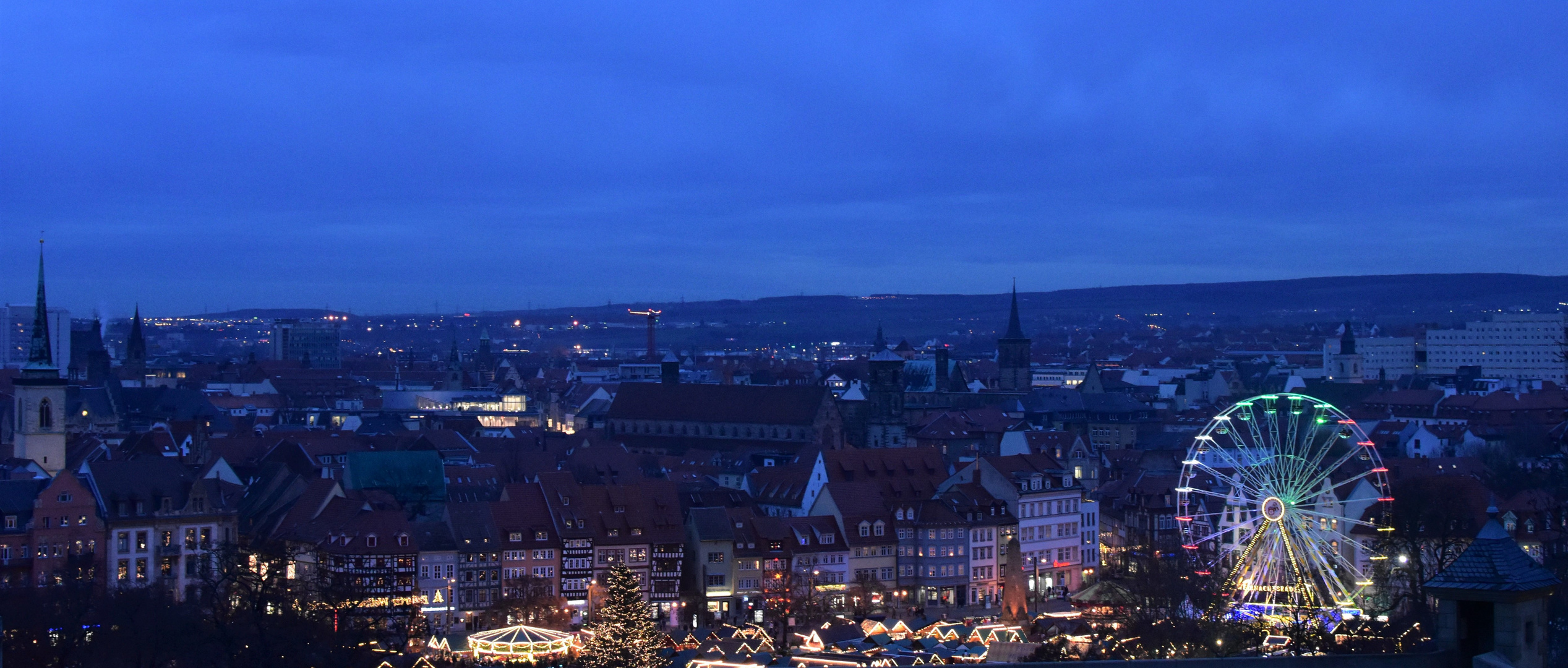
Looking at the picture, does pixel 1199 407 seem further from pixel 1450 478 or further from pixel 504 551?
pixel 504 551

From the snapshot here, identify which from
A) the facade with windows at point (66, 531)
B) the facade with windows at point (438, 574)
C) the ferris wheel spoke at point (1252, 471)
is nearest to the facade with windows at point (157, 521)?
the facade with windows at point (66, 531)

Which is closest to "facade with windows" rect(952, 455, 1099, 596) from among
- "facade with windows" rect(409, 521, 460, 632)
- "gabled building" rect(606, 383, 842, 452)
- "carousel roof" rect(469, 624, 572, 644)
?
"facade with windows" rect(409, 521, 460, 632)

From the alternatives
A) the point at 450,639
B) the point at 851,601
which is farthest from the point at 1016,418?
the point at 450,639

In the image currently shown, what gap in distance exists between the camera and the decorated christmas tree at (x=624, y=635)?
139 ft

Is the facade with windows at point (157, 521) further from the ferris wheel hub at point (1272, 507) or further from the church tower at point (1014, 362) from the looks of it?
the church tower at point (1014, 362)

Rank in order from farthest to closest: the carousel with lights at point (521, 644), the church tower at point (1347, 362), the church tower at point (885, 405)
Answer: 1. the church tower at point (1347, 362)
2. the church tower at point (885, 405)
3. the carousel with lights at point (521, 644)

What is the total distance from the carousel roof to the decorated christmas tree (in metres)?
6.31

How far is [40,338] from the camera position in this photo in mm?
79250

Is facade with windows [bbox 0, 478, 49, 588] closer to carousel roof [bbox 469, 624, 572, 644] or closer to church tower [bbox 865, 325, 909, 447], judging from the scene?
carousel roof [bbox 469, 624, 572, 644]

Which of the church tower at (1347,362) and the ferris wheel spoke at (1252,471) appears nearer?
the ferris wheel spoke at (1252,471)

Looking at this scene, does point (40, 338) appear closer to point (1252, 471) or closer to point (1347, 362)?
point (1252, 471)

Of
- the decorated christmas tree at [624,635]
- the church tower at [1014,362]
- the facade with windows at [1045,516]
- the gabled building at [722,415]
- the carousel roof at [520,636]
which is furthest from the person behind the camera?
the church tower at [1014,362]

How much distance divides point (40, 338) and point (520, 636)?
39.6 meters

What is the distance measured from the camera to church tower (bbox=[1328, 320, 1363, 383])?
186 meters
